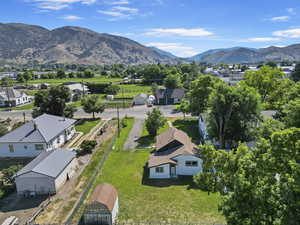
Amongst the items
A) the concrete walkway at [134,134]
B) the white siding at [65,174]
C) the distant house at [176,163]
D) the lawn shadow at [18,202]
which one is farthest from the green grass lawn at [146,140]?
the lawn shadow at [18,202]

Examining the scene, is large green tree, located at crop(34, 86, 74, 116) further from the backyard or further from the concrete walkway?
the backyard

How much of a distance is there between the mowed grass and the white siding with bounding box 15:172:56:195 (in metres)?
5.00

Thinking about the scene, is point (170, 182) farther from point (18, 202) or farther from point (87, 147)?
point (18, 202)

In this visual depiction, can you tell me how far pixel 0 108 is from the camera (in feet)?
221

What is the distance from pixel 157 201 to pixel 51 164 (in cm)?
1219

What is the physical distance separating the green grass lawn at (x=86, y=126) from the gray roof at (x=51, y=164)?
1584cm

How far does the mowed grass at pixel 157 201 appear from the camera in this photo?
1902 centimetres

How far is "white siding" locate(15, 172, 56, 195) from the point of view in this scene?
75.3 feet

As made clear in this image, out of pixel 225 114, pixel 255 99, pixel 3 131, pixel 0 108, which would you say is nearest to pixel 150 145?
pixel 225 114

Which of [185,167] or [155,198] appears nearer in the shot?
[155,198]

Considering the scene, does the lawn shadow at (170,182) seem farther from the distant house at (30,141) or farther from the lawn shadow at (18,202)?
the distant house at (30,141)

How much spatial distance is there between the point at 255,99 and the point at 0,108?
6872 cm

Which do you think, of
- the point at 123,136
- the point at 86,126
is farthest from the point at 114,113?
the point at 123,136

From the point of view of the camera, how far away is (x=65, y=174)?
84.1 feet
